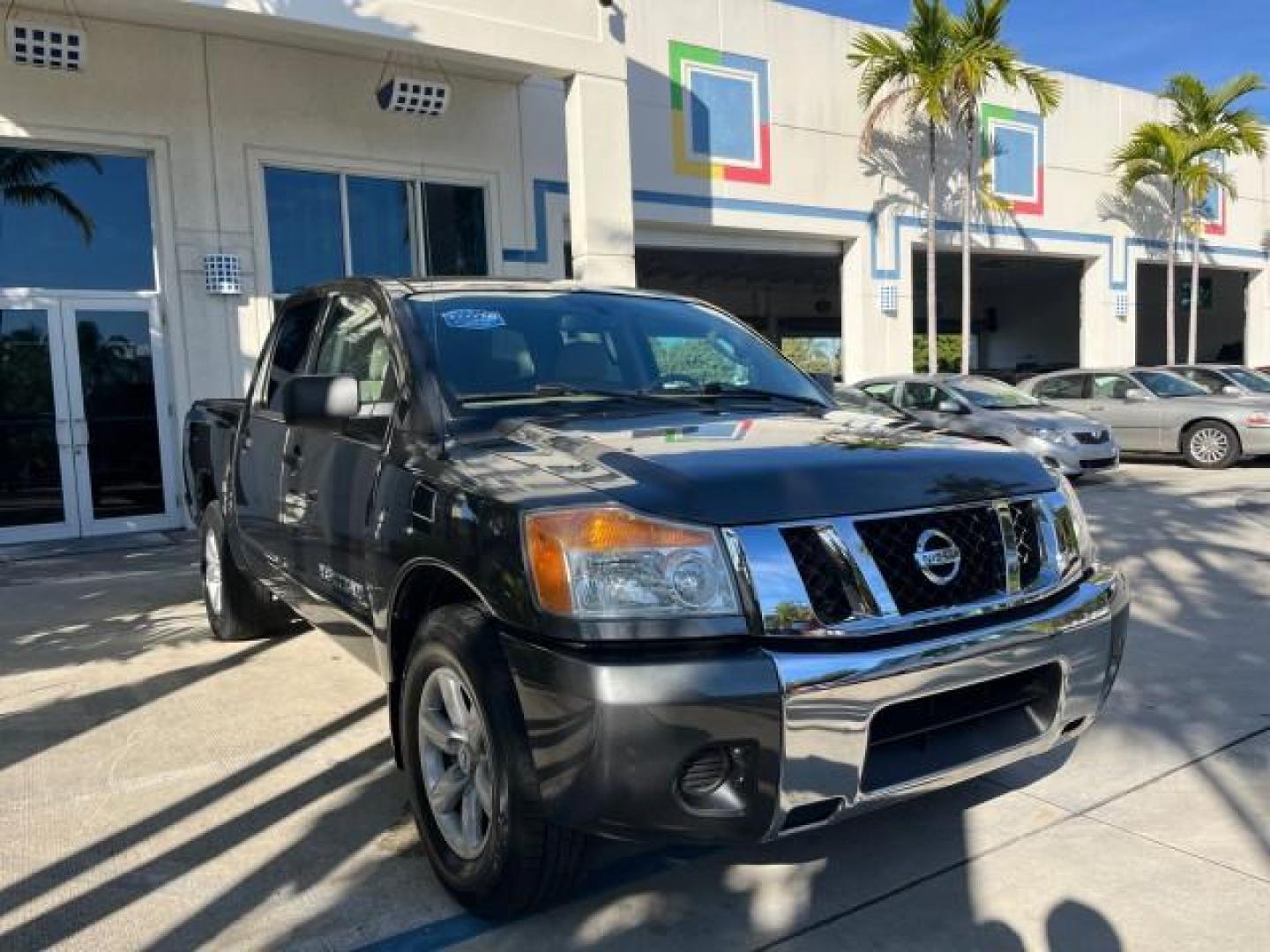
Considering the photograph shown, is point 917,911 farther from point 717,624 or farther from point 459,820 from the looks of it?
point 459,820

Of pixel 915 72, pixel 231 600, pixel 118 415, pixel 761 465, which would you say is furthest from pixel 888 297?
pixel 761 465

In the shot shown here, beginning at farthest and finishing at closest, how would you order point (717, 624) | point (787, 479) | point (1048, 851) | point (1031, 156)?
point (1031, 156), point (1048, 851), point (787, 479), point (717, 624)

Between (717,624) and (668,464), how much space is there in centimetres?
45

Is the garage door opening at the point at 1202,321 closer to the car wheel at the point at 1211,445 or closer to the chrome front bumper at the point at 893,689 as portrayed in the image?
the car wheel at the point at 1211,445

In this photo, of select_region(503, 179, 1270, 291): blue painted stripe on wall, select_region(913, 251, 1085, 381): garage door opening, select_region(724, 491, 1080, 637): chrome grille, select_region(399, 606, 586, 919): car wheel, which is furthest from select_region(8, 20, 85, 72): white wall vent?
select_region(913, 251, 1085, 381): garage door opening

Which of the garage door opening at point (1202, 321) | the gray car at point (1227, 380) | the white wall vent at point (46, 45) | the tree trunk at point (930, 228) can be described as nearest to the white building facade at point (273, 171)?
the white wall vent at point (46, 45)

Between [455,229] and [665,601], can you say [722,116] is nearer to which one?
[455,229]

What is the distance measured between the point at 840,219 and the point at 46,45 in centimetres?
1160

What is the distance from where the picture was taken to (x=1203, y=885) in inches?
113

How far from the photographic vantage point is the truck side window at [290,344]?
4.55 meters

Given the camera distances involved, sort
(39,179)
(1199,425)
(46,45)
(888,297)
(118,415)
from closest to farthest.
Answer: (46,45) → (39,179) → (118,415) → (1199,425) → (888,297)

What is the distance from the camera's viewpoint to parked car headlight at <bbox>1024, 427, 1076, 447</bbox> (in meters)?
11.8

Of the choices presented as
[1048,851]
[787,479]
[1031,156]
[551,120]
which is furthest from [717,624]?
[1031,156]

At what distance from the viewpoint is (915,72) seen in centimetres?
1658
